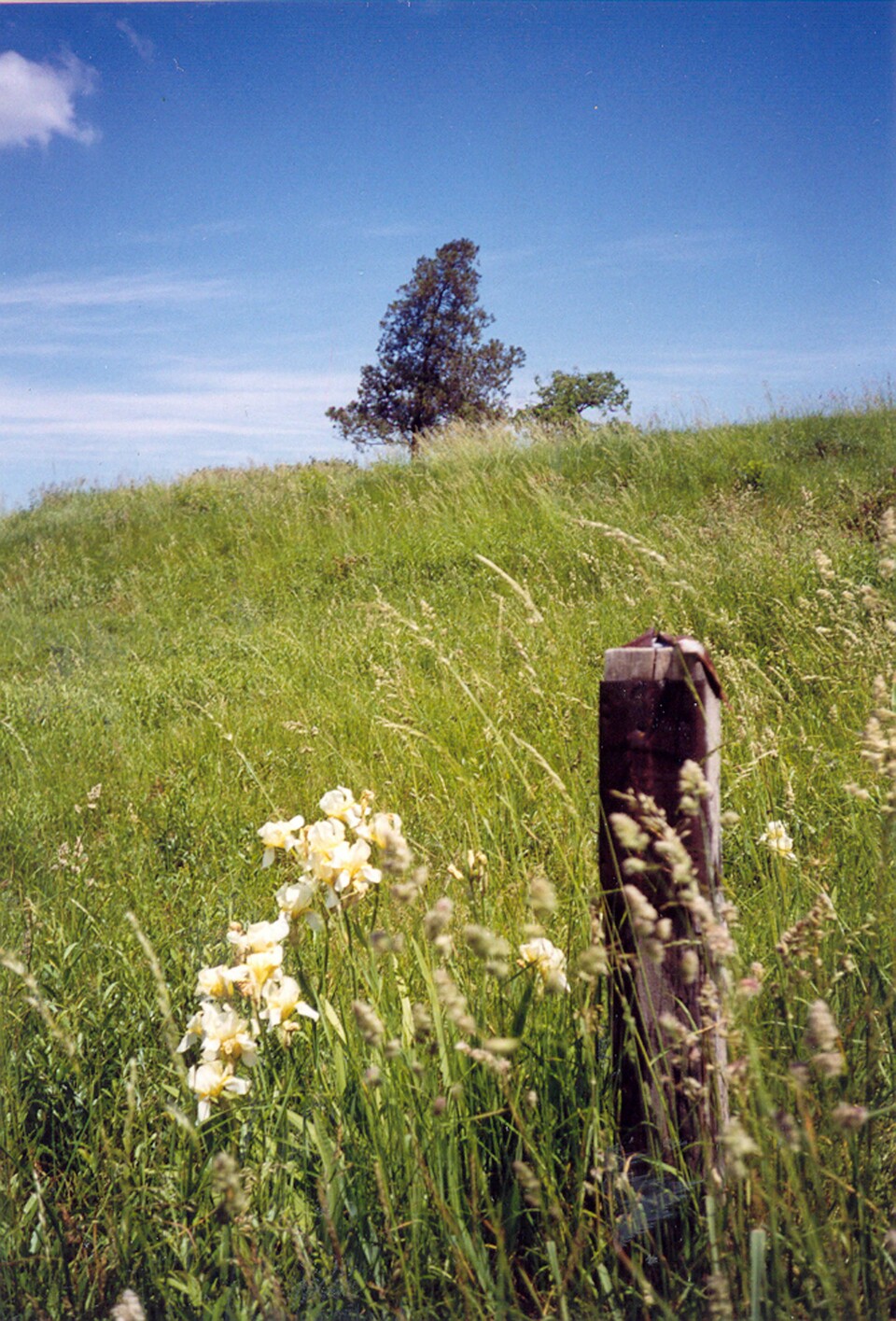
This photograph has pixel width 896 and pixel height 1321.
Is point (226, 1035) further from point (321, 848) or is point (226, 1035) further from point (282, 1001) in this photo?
point (321, 848)

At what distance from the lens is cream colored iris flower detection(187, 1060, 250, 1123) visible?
3.93ft

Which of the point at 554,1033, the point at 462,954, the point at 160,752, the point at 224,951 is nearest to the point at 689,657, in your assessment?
the point at 554,1033

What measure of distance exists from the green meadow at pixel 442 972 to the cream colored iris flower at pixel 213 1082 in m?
0.03

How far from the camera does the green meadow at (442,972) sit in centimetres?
104

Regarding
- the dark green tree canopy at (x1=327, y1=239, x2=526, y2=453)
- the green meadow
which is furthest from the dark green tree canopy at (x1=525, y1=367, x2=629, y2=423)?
the green meadow

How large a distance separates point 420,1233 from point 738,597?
3.95 metres

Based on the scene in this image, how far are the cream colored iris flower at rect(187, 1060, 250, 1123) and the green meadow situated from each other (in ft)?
0.10

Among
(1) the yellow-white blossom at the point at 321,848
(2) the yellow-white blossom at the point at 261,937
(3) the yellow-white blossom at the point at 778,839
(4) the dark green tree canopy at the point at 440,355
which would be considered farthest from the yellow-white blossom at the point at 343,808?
(4) the dark green tree canopy at the point at 440,355

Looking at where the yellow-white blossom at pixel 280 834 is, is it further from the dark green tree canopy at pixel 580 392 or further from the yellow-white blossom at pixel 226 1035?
the dark green tree canopy at pixel 580 392

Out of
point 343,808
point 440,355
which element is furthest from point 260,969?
point 440,355

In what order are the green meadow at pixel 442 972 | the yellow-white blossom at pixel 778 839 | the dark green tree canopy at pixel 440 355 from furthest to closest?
the dark green tree canopy at pixel 440 355
the yellow-white blossom at pixel 778 839
the green meadow at pixel 442 972

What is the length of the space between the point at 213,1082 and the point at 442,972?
1.66 ft

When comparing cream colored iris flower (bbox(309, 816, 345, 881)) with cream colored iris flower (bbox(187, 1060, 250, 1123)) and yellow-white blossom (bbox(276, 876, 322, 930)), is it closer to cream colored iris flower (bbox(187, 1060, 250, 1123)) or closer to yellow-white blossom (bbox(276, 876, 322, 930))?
yellow-white blossom (bbox(276, 876, 322, 930))

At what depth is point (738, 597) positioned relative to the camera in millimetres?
4598
